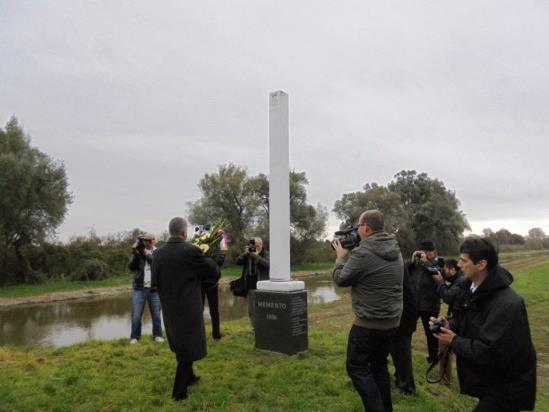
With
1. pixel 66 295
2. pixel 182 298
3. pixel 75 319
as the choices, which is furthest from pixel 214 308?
pixel 66 295

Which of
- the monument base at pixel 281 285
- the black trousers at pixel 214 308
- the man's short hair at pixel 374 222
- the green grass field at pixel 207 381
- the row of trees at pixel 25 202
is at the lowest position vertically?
the green grass field at pixel 207 381

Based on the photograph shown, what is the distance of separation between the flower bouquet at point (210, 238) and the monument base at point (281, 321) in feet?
3.46

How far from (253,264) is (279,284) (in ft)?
3.26

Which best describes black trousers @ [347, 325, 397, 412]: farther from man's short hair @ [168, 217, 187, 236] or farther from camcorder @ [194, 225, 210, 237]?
camcorder @ [194, 225, 210, 237]

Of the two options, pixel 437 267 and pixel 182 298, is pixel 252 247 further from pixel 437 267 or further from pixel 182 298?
pixel 437 267

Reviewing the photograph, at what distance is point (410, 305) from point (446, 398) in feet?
4.28

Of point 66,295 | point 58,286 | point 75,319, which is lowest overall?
point 75,319

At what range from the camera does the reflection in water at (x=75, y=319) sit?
12.0m

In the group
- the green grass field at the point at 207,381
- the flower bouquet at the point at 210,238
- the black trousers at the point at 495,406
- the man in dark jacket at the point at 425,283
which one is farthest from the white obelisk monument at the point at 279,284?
the black trousers at the point at 495,406

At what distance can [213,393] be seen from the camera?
15.4 ft

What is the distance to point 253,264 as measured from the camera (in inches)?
286

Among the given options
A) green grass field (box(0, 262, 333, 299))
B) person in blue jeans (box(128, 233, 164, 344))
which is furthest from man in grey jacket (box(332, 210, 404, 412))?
green grass field (box(0, 262, 333, 299))

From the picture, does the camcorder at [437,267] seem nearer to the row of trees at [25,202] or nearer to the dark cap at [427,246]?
the dark cap at [427,246]

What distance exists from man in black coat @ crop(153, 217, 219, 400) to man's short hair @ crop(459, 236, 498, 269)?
262 cm
